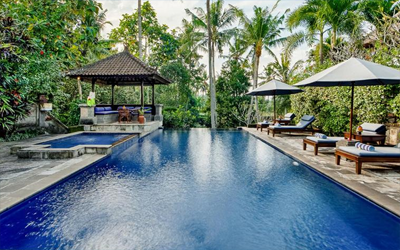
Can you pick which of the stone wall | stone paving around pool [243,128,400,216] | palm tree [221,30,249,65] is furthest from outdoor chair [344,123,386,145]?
palm tree [221,30,249,65]

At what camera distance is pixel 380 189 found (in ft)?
14.3

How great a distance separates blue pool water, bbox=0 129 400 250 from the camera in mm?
3002

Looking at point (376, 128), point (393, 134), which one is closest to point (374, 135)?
point (376, 128)

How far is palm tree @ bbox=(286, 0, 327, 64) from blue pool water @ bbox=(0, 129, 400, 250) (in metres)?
13.5

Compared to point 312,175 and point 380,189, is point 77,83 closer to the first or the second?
point 312,175

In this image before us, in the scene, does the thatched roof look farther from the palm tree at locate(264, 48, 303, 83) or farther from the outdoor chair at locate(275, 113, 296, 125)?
the palm tree at locate(264, 48, 303, 83)

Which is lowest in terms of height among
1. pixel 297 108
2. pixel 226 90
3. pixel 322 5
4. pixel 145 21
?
pixel 297 108

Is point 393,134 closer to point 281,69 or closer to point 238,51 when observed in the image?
point 238,51

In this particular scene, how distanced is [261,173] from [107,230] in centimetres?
391

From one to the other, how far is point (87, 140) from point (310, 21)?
658 inches

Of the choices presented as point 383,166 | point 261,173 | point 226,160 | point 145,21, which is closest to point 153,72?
point 226,160

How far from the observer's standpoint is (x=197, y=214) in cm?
372

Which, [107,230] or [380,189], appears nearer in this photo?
[107,230]

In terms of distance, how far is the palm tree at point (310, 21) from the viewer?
15.9 m
